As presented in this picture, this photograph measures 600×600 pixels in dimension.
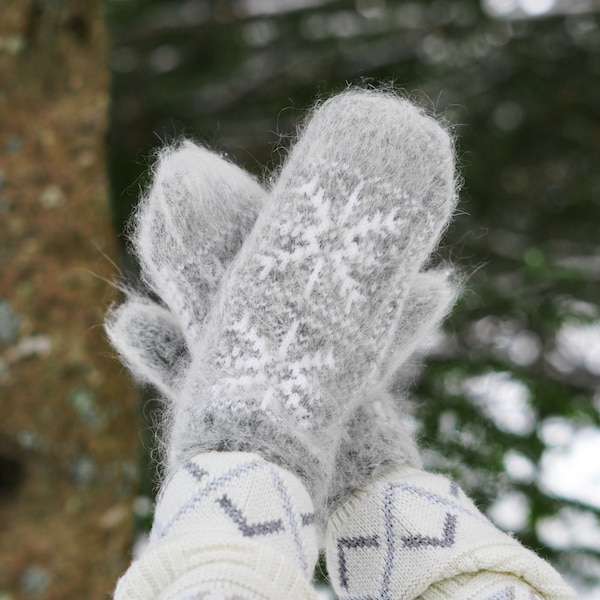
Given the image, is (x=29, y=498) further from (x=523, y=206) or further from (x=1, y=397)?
(x=523, y=206)

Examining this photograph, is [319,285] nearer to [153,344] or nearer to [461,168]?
[153,344]

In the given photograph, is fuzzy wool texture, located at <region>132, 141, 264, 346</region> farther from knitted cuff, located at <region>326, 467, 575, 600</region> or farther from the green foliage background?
the green foliage background

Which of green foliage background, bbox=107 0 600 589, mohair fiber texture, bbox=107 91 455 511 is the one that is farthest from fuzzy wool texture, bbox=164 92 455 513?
green foliage background, bbox=107 0 600 589

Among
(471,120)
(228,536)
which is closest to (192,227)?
(228,536)

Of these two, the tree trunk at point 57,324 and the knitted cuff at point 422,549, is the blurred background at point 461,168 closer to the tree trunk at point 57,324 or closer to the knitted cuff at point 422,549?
the tree trunk at point 57,324

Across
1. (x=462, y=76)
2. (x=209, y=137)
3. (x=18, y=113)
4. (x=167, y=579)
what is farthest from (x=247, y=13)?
(x=167, y=579)

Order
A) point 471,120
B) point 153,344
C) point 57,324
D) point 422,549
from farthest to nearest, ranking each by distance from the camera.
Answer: point 471,120 < point 57,324 < point 153,344 < point 422,549

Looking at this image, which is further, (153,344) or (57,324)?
(57,324)
